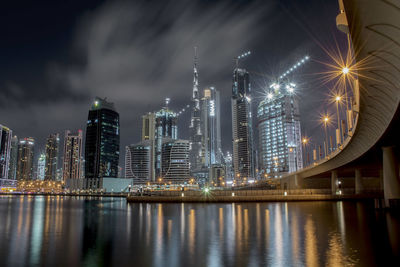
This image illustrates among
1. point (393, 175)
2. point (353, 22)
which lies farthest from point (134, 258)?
point (393, 175)

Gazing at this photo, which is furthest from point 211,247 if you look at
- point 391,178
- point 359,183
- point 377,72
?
point 359,183

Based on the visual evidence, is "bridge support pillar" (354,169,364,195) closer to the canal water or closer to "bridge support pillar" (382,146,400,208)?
"bridge support pillar" (382,146,400,208)

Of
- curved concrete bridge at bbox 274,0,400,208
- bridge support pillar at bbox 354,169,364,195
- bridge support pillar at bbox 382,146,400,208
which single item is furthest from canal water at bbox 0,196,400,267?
bridge support pillar at bbox 354,169,364,195

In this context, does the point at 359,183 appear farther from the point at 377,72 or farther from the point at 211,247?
the point at 211,247

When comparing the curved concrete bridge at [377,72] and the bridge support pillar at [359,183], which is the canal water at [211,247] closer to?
the curved concrete bridge at [377,72]

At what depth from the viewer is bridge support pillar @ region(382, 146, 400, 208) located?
1770 inches

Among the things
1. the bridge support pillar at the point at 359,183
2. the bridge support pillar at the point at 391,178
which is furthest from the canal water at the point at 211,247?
the bridge support pillar at the point at 359,183

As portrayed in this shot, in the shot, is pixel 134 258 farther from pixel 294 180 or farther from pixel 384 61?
pixel 294 180

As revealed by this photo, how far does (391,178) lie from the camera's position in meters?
45.1

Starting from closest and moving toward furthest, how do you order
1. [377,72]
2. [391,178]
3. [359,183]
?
[377,72] → [391,178] → [359,183]

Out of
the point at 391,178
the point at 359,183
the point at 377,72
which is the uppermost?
the point at 377,72

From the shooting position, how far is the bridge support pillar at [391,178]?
45.0 metres

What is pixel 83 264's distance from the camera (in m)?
16.0

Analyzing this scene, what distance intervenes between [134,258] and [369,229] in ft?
67.6
